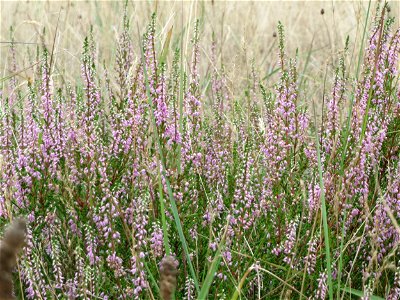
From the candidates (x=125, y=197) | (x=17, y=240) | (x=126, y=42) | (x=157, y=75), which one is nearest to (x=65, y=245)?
(x=125, y=197)

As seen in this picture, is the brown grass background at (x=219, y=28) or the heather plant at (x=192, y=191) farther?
the brown grass background at (x=219, y=28)

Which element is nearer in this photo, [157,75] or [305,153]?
[157,75]

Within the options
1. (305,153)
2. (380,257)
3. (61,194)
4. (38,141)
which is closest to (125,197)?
(61,194)

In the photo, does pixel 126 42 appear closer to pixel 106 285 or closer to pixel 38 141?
pixel 38 141

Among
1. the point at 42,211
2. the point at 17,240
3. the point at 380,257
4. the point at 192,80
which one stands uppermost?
the point at 17,240

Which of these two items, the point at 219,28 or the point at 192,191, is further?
the point at 219,28

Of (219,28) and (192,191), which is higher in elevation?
(219,28)

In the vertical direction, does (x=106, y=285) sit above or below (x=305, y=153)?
below

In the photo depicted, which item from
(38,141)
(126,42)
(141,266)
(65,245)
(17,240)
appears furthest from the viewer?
(126,42)

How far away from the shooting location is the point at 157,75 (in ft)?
9.09

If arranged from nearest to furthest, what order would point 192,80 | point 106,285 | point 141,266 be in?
point 141,266, point 106,285, point 192,80

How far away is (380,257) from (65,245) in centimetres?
134

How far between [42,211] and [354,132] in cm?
142

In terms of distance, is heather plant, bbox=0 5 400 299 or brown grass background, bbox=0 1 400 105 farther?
brown grass background, bbox=0 1 400 105
